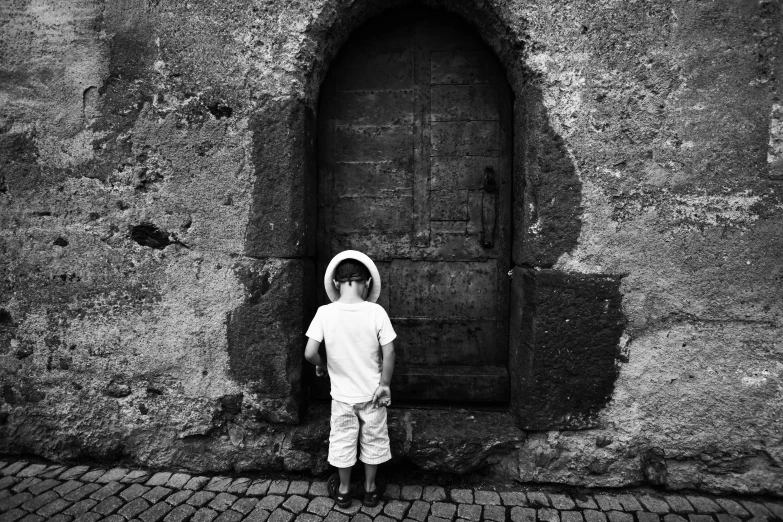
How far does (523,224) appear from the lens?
2225 millimetres

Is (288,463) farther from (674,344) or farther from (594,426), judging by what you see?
(674,344)

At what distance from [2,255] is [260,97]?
1.68m

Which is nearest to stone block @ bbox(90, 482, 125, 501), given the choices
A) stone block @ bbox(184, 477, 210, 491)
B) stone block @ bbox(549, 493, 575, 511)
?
stone block @ bbox(184, 477, 210, 491)

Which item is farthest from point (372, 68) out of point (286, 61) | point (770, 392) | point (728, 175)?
Answer: point (770, 392)

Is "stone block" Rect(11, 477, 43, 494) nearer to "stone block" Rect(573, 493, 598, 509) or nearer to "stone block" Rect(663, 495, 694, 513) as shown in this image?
"stone block" Rect(573, 493, 598, 509)

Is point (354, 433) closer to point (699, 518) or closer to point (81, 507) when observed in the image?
point (81, 507)

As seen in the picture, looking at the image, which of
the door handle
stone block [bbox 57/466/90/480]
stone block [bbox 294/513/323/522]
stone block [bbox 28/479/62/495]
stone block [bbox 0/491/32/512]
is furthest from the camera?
the door handle

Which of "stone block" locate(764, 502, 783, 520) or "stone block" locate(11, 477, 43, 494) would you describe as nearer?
"stone block" locate(764, 502, 783, 520)

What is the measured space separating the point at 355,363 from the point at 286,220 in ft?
2.67

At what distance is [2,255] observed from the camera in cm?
238

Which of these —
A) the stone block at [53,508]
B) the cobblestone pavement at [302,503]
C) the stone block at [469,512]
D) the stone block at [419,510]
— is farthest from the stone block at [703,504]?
the stone block at [53,508]

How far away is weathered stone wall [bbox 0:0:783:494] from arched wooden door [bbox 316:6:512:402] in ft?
0.67

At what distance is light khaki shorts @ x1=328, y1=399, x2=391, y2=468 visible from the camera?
2.05 metres

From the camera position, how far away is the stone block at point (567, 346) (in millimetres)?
2148
